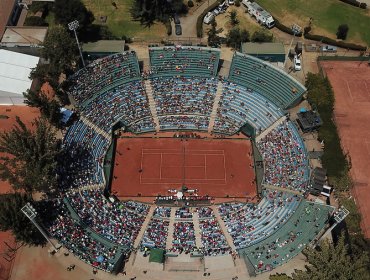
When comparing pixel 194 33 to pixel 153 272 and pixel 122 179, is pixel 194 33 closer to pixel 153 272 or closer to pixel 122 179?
pixel 122 179

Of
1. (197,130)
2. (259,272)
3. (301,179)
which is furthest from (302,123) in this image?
(259,272)

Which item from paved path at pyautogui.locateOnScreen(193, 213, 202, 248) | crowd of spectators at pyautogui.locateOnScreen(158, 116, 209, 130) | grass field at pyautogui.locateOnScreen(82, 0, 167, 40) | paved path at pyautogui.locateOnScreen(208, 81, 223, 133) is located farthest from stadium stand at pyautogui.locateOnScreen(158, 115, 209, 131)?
grass field at pyautogui.locateOnScreen(82, 0, 167, 40)

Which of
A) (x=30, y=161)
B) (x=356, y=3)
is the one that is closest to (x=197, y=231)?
(x=30, y=161)

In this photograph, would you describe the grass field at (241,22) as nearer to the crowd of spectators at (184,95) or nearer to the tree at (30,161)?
the crowd of spectators at (184,95)

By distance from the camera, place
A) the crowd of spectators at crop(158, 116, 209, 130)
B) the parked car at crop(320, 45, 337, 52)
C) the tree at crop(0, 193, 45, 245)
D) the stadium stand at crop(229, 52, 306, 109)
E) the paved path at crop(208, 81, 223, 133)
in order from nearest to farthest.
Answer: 1. the tree at crop(0, 193, 45, 245)
2. the crowd of spectators at crop(158, 116, 209, 130)
3. the stadium stand at crop(229, 52, 306, 109)
4. the paved path at crop(208, 81, 223, 133)
5. the parked car at crop(320, 45, 337, 52)

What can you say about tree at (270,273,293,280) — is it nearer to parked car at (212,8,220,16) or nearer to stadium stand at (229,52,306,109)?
stadium stand at (229,52,306,109)

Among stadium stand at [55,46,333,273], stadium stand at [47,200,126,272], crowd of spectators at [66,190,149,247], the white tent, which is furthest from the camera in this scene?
the white tent
